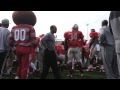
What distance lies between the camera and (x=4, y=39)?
7812 millimetres

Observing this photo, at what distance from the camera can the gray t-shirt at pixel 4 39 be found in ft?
25.5

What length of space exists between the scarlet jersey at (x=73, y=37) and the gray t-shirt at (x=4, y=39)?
8.63ft

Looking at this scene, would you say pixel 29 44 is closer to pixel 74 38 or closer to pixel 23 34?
pixel 23 34

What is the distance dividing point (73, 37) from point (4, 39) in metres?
2.82

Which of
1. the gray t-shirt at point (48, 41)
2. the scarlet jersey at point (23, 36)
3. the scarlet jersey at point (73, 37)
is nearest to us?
the scarlet jersey at point (23, 36)

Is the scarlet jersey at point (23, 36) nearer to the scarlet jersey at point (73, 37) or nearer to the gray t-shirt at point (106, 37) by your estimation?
the gray t-shirt at point (106, 37)

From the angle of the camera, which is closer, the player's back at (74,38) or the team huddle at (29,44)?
the team huddle at (29,44)

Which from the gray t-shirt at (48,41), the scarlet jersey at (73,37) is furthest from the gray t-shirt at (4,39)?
the scarlet jersey at (73,37)
